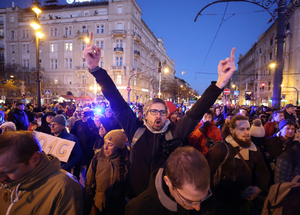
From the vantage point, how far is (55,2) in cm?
4662

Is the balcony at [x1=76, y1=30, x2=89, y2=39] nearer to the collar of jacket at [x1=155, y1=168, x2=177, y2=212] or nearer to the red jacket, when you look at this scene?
the red jacket

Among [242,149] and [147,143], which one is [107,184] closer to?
[147,143]

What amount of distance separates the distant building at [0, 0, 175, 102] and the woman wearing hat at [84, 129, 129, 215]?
3671 centimetres

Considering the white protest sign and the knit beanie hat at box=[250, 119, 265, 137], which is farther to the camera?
the knit beanie hat at box=[250, 119, 265, 137]

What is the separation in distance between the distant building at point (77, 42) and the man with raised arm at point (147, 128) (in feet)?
122

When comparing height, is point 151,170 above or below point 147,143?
below

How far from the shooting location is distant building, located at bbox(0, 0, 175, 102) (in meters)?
38.9

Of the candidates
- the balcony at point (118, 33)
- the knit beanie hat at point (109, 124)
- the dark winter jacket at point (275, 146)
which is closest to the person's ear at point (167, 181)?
the knit beanie hat at point (109, 124)

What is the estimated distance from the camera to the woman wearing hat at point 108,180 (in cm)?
247

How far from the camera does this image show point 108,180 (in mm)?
2500

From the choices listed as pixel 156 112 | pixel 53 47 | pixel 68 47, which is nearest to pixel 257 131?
pixel 156 112

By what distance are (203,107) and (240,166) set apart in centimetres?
109

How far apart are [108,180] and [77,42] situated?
4430 cm

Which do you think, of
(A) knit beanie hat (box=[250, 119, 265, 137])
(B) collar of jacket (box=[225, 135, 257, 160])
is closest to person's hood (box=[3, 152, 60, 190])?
(B) collar of jacket (box=[225, 135, 257, 160])
